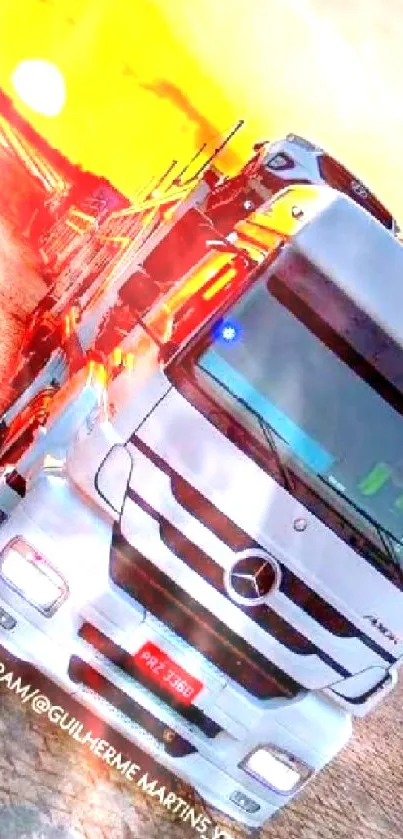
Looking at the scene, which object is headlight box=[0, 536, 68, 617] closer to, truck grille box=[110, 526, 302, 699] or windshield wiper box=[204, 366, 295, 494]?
truck grille box=[110, 526, 302, 699]

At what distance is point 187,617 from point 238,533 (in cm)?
52

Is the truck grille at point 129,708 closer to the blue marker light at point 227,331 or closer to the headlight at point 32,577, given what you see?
the headlight at point 32,577

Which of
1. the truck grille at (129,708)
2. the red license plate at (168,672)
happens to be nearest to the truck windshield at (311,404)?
the red license plate at (168,672)

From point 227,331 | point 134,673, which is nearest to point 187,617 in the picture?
point 134,673

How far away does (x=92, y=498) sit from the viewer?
15.2 ft

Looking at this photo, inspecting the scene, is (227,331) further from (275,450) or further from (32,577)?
(32,577)

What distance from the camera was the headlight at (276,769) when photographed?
476 centimetres

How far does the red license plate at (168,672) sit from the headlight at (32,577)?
493mm

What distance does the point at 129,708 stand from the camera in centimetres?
483

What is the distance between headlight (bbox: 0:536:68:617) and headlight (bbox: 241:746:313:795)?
4.15 feet

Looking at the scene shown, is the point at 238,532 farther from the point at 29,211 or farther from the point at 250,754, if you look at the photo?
the point at 29,211

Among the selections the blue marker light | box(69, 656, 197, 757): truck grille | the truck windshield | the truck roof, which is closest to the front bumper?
box(69, 656, 197, 757): truck grille

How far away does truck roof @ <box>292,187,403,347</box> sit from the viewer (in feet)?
15.8

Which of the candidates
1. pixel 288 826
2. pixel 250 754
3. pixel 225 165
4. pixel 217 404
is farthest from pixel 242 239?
pixel 288 826
